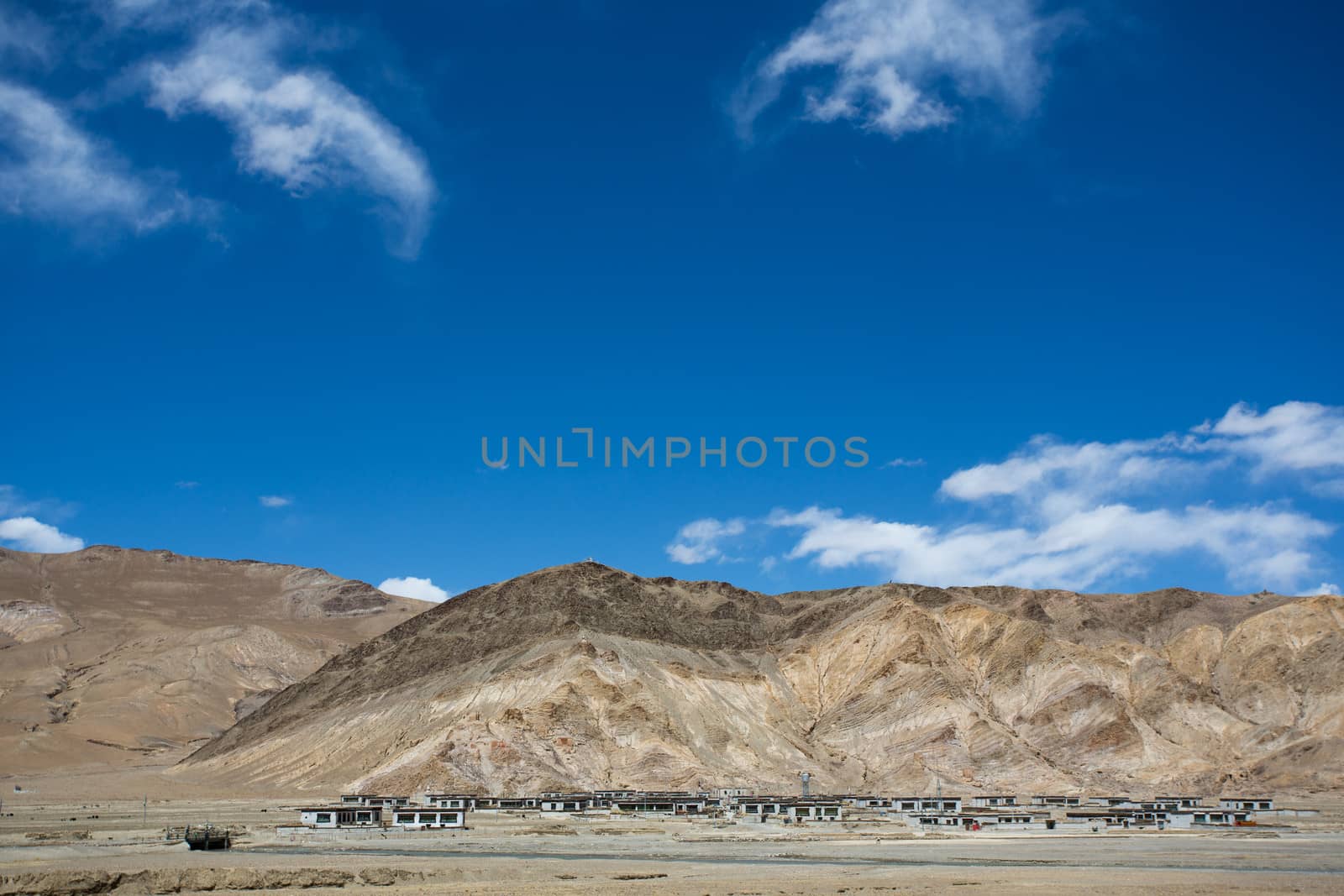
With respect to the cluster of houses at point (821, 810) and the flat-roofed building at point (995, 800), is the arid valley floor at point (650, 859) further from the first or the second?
the flat-roofed building at point (995, 800)

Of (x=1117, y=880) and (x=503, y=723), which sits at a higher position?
(x=503, y=723)

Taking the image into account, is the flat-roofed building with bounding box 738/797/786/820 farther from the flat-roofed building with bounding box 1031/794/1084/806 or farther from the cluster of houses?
the flat-roofed building with bounding box 1031/794/1084/806

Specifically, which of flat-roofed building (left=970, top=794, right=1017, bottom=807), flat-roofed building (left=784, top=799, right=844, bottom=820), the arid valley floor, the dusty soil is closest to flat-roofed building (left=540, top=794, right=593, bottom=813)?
the arid valley floor

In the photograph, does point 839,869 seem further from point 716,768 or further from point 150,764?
point 150,764

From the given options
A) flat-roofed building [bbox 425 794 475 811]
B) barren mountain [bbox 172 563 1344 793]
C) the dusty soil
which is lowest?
the dusty soil

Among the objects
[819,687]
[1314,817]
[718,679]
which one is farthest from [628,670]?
[1314,817]

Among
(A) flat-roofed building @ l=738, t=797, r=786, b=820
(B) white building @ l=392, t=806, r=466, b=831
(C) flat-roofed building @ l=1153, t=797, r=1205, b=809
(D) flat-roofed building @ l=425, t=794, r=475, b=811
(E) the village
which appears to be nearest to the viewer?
(B) white building @ l=392, t=806, r=466, b=831

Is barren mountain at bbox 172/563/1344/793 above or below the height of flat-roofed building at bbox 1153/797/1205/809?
above

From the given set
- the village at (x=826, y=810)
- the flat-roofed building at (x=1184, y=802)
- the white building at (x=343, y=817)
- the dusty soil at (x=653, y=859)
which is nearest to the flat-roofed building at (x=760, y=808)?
the village at (x=826, y=810)
